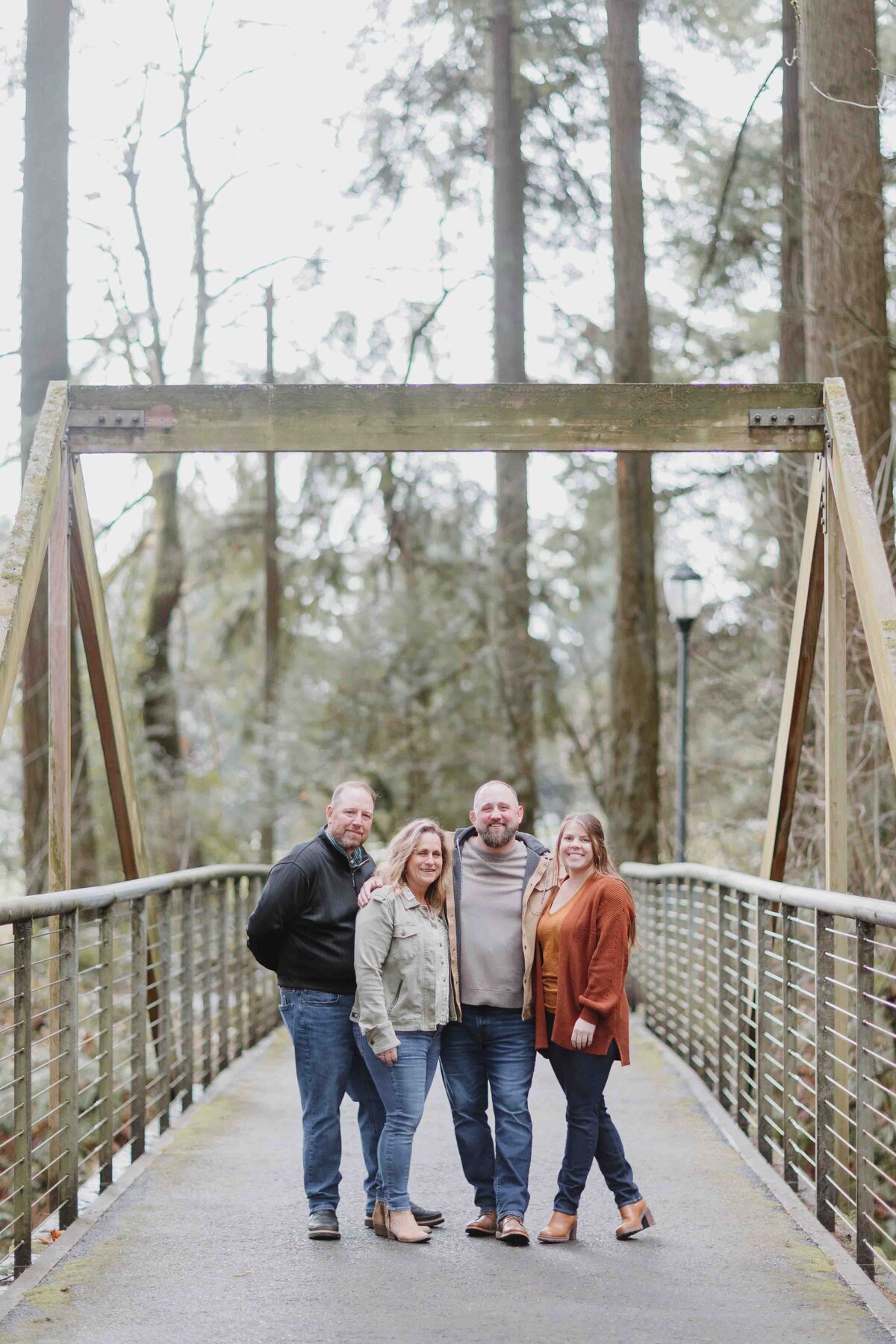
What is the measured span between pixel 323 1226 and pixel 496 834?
4.61ft

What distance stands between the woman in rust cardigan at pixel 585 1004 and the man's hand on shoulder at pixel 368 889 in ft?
1.82

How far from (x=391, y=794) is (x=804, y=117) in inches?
492

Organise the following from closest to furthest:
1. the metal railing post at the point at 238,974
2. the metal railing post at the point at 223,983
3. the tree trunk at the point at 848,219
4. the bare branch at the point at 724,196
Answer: the metal railing post at the point at 223,983
the tree trunk at the point at 848,219
the metal railing post at the point at 238,974
the bare branch at the point at 724,196

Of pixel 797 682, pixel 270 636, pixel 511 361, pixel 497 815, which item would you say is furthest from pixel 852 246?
pixel 270 636

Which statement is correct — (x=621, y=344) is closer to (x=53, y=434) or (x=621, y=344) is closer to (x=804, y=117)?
(x=804, y=117)

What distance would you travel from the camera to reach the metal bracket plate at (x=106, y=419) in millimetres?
6609

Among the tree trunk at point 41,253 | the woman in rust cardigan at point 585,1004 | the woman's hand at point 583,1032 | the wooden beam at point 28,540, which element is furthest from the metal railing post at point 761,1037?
the tree trunk at point 41,253

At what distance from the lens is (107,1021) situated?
6.03m

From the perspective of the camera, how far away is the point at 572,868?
210 inches

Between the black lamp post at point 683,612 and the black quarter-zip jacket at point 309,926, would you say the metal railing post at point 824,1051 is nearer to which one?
the black quarter-zip jacket at point 309,926

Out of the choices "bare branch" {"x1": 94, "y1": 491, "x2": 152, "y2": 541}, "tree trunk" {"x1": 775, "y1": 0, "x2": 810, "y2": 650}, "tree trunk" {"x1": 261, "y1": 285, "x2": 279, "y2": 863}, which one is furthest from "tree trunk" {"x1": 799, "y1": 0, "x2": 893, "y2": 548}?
"tree trunk" {"x1": 261, "y1": 285, "x2": 279, "y2": 863}

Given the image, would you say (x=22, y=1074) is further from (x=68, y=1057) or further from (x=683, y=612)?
(x=683, y=612)

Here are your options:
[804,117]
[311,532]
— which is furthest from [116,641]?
[804,117]

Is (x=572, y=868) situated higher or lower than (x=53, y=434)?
lower
